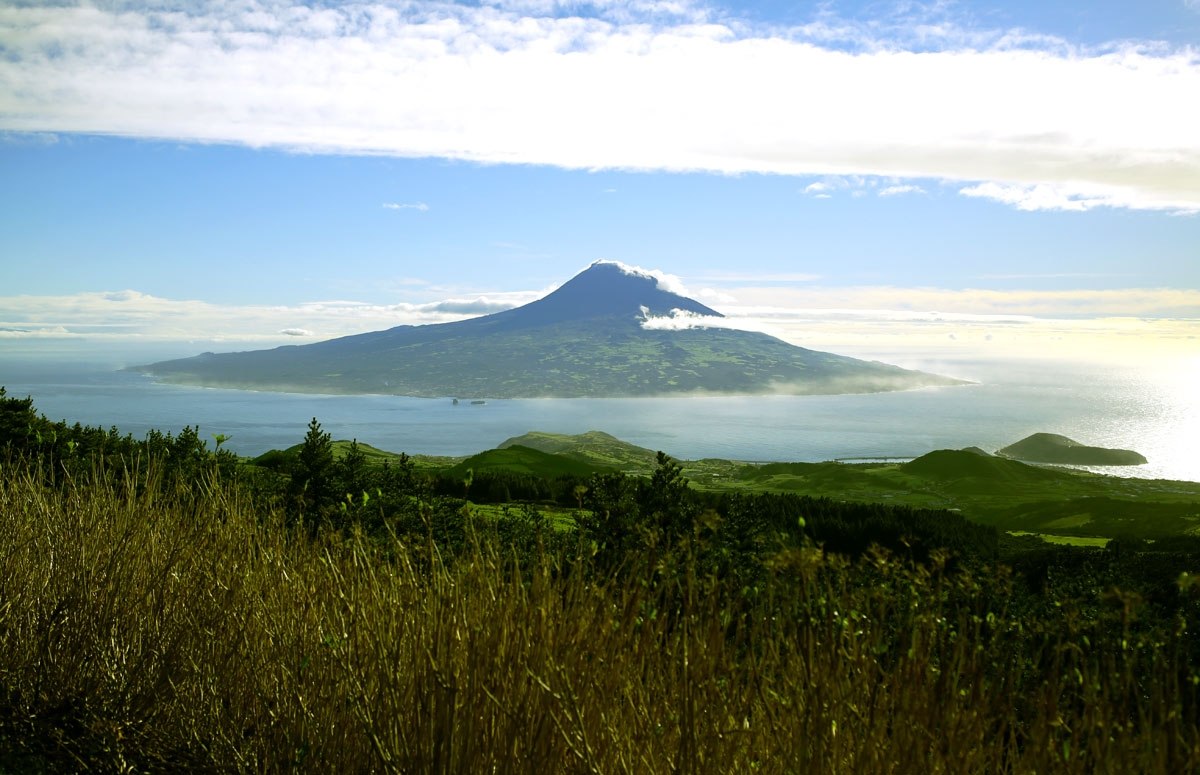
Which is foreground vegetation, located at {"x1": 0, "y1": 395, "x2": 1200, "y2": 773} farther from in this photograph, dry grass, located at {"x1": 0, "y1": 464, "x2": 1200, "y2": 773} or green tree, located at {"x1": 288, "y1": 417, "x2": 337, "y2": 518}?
green tree, located at {"x1": 288, "y1": 417, "x2": 337, "y2": 518}

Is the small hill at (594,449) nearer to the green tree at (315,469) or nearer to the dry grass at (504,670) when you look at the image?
the green tree at (315,469)

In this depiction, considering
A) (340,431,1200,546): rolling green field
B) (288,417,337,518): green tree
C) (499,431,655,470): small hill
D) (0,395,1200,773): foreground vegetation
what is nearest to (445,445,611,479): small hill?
(340,431,1200,546): rolling green field

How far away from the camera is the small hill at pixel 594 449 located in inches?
4035

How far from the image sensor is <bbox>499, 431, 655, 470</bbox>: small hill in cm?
10250

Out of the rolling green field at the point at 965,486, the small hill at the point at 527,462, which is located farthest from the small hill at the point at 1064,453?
the small hill at the point at 527,462

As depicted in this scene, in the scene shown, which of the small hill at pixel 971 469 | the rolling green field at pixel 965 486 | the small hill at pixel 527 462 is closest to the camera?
the small hill at pixel 527 462

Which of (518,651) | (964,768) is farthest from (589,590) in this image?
(964,768)

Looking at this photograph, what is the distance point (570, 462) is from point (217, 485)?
7541 centimetres

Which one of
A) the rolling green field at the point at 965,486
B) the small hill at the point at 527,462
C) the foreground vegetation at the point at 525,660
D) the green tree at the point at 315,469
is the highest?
the foreground vegetation at the point at 525,660

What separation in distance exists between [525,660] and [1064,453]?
196 meters

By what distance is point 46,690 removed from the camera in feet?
18.5

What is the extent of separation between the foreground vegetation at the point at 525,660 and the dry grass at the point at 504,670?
19mm

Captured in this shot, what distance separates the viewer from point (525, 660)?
299 cm

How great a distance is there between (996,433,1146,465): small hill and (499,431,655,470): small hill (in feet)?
280
